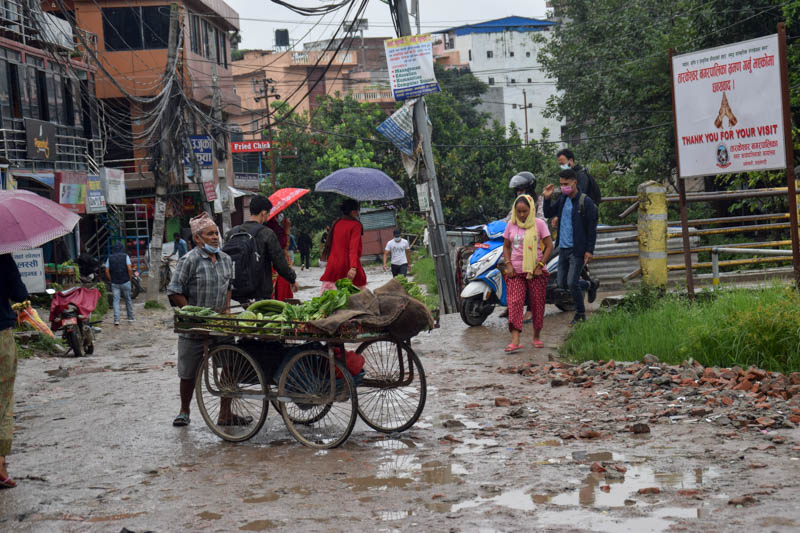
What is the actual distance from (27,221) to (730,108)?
7.20 metres

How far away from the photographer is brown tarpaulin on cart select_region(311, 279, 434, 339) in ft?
21.3

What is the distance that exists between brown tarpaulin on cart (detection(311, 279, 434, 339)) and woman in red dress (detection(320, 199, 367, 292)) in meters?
3.00

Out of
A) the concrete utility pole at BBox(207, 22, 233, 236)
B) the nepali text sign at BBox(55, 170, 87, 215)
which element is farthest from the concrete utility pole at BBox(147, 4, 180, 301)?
the nepali text sign at BBox(55, 170, 87, 215)

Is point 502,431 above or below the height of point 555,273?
below

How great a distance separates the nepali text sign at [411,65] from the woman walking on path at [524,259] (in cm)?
652

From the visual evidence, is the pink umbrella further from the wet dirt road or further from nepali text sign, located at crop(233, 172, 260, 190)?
nepali text sign, located at crop(233, 172, 260, 190)

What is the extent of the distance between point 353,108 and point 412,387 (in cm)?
4415

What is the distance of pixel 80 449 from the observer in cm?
705

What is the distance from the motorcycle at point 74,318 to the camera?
45.4 ft

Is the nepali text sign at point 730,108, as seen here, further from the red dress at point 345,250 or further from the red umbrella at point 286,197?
the red umbrella at point 286,197

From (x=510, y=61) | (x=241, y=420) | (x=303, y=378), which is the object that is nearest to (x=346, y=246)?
(x=241, y=420)

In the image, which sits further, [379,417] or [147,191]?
[147,191]

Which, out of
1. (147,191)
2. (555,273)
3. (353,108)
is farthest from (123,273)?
(353,108)

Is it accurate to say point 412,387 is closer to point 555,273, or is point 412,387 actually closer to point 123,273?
point 555,273
